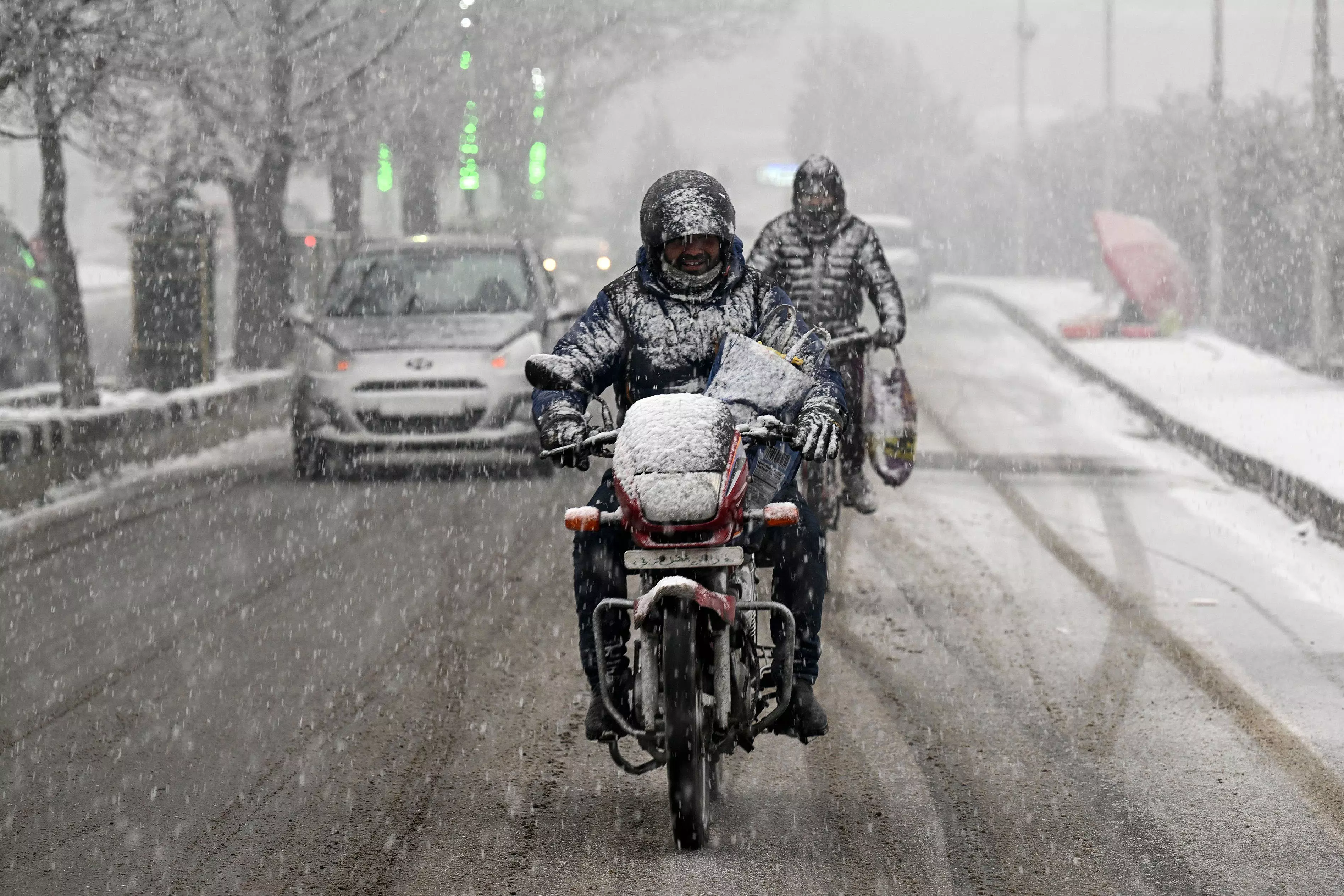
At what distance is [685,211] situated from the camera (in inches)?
208

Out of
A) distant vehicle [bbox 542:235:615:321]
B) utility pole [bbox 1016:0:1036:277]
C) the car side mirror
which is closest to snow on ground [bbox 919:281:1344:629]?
the car side mirror

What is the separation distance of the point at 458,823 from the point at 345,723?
1.28 meters

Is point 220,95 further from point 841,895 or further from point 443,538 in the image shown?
point 841,895

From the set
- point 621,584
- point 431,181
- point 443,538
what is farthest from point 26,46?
point 431,181

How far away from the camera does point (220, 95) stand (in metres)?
23.1

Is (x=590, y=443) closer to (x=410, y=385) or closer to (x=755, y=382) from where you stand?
(x=755, y=382)

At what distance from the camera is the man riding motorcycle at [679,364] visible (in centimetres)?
515

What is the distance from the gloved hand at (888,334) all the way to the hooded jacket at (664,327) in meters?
3.54

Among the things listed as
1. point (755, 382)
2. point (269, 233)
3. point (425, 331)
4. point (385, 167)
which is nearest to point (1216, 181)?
point (269, 233)

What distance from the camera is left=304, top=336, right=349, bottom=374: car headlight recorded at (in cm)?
1294

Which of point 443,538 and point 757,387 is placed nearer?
point 757,387

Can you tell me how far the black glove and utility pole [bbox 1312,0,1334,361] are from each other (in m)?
14.3

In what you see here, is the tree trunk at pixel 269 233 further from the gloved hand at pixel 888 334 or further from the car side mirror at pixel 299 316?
the gloved hand at pixel 888 334

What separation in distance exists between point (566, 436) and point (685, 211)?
80cm
